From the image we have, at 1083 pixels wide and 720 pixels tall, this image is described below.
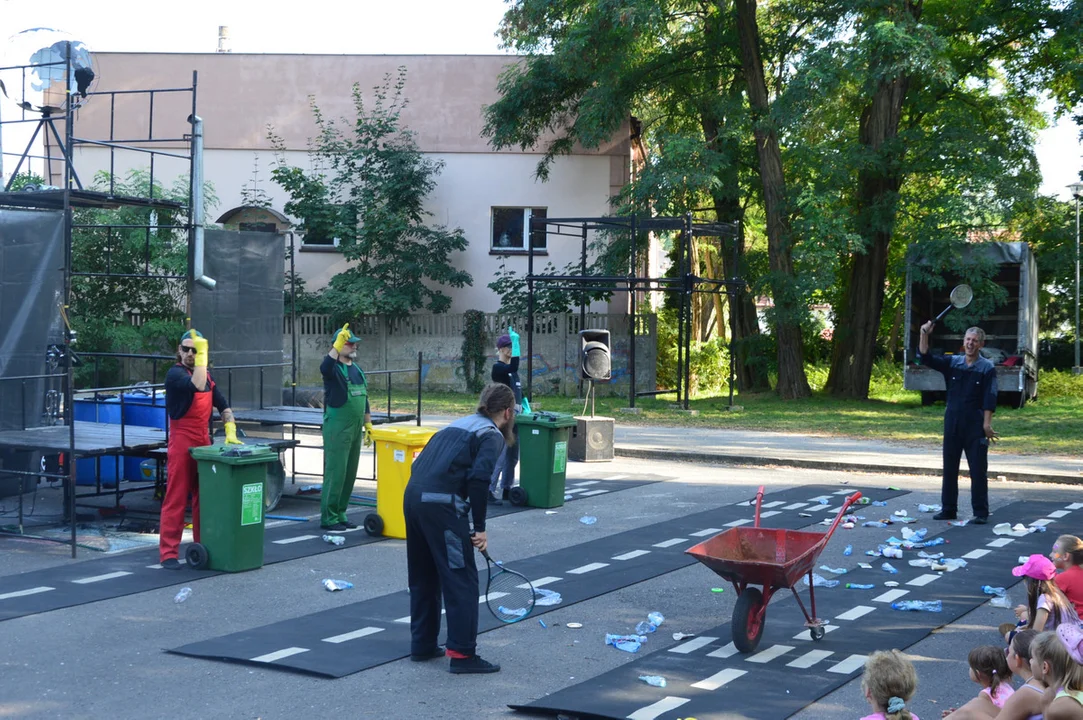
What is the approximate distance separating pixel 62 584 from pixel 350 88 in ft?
81.7

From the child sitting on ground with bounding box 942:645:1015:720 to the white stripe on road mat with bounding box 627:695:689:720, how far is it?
1.55 metres

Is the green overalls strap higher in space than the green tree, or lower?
lower

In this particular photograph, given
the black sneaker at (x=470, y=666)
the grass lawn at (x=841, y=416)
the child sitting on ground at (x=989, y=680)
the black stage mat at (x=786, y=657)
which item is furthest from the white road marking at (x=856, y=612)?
the grass lawn at (x=841, y=416)

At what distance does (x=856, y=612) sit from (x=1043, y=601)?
245cm

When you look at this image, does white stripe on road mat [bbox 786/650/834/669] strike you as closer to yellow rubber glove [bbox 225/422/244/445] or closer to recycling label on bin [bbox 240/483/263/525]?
recycling label on bin [bbox 240/483/263/525]

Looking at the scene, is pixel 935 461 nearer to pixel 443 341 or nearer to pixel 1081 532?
pixel 1081 532

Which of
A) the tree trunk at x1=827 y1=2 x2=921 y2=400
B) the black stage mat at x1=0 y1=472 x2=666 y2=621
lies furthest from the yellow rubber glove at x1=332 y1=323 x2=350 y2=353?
the tree trunk at x1=827 y1=2 x2=921 y2=400

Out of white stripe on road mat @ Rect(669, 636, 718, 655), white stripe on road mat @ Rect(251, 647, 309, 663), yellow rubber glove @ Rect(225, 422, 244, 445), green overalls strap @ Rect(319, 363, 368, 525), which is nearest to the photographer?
white stripe on road mat @ Rect(251, 647, 309, 663)

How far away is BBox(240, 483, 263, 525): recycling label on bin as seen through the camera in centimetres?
998

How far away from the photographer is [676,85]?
29.3 metres

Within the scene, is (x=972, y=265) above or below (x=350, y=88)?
below

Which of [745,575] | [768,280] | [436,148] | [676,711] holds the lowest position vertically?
[676,711]

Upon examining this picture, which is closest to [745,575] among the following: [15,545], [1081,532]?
[1081,532]

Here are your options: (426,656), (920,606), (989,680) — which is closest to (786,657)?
(920,606)
